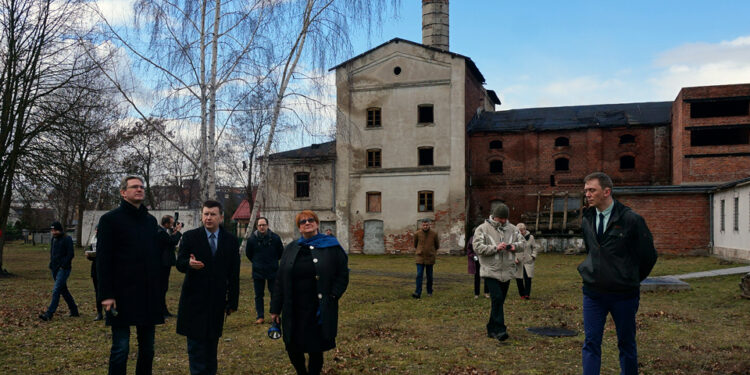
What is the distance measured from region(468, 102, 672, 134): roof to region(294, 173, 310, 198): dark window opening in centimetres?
1178

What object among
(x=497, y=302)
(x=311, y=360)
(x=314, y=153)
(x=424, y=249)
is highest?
(x=314, y=153)

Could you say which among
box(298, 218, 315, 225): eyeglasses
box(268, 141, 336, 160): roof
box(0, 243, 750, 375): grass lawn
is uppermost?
box(268, 141, 336, 160): roof

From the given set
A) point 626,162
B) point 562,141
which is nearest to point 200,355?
point 562,141

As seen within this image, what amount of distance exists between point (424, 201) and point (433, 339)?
29281 millimetres

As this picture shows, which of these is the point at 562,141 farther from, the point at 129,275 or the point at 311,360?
the point at 129,275

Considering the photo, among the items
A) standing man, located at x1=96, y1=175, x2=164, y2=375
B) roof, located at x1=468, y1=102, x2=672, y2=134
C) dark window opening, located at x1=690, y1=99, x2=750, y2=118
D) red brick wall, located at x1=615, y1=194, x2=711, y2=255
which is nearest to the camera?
standing man, located at x1=96, y1=175, x2=164, y2=375

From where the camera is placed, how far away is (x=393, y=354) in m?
7.91

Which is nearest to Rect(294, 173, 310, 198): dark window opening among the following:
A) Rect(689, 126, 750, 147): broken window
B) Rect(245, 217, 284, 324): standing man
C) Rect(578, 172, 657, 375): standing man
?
Rect(689, 126, 750, 147): broken window

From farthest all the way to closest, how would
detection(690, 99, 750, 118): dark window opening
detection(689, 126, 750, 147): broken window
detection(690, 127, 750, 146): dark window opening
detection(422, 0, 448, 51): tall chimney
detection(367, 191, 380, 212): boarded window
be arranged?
detection(422, 0, 448, 51): tall chimney < detection(367, 191, 380, 212): boarded window < detection(690, 127, 750, 146): dark window opening < detection(689, 126, 750, 147): broken window < detection(690, 99, 750, 118): dark window opening

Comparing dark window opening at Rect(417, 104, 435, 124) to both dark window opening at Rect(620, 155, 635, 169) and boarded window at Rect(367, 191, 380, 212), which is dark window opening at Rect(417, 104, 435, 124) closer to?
boarded window at Rect(367, 191, 380, 212)

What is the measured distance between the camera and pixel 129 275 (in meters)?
5.54

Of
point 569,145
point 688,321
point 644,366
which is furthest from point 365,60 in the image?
point 644,366

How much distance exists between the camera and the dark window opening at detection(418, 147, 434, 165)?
38.3m

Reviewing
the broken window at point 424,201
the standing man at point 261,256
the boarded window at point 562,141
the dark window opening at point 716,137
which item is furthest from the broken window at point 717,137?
the standing man at point 261,256
